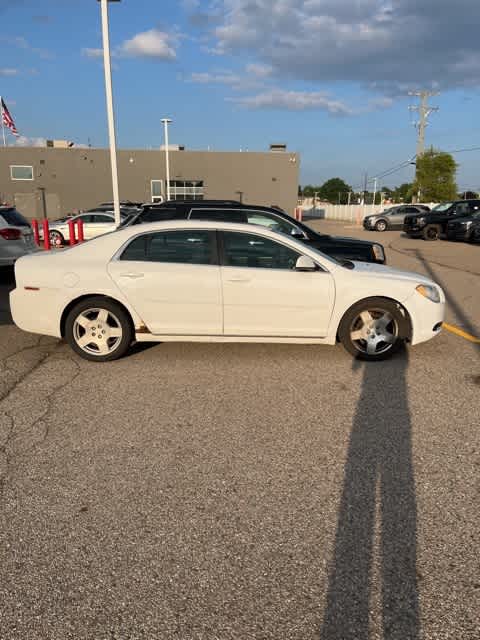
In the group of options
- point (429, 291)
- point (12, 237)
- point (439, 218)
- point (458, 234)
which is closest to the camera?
point (429, 291)

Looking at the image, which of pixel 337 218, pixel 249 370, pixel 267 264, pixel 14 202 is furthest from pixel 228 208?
pixel 337 218

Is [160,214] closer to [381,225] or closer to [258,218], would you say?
[258,218]

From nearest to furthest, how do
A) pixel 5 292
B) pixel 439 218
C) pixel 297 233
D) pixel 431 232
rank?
pixel 297 233, pixel 5 292, pixel 439 218, pixel 431 232

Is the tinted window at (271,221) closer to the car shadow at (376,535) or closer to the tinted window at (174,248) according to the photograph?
the tinted window at (174,248)

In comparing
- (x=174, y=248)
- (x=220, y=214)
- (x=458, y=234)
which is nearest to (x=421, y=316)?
(x=174, y=248)

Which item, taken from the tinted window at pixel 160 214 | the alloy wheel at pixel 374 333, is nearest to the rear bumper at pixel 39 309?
the alloy wheel at pixel 374 333

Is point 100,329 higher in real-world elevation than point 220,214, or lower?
lower

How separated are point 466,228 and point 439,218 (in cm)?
284

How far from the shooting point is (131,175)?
46531 mm

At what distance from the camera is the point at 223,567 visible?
2.52 meters

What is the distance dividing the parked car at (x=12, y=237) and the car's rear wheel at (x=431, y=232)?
19316mm

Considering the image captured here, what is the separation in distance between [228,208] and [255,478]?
6336 millimetres

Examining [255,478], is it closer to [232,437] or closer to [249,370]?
[232,437]

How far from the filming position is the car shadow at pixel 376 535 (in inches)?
87.7
